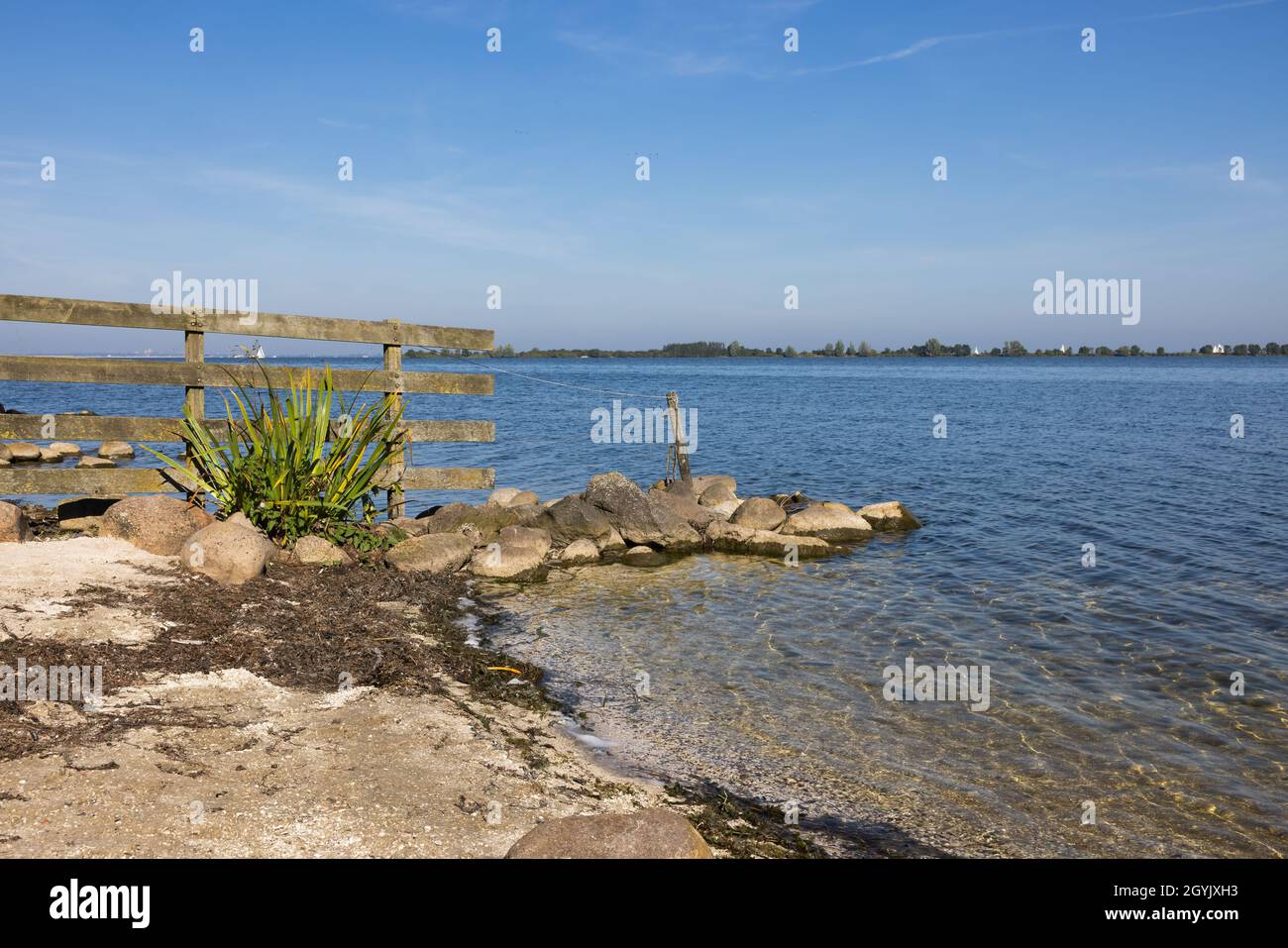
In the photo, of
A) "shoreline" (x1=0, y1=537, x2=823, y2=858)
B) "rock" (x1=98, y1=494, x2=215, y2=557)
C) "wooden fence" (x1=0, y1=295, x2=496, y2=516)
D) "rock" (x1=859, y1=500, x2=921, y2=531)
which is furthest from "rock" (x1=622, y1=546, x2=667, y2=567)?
"rock" (x1=98, y1=494, x2=215, y2=557)

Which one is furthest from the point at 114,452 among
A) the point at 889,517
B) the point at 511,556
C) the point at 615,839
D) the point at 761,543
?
the point at 615,839

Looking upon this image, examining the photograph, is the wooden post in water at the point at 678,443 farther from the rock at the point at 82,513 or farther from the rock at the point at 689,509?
the rock at the point at 82,513

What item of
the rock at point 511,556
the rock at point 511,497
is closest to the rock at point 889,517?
the rock at point 511,497

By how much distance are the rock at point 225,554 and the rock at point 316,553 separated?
2.54 feet

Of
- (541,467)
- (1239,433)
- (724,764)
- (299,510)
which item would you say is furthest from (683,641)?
(1239,433)

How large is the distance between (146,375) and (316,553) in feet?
10.2

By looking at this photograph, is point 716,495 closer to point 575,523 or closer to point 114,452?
point 575,523

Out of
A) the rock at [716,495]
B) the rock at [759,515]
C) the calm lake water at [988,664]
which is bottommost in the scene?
the calm lake water at [988,664]

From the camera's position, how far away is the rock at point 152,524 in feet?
29.6

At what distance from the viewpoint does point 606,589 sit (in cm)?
1133

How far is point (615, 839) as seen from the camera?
151 inches
